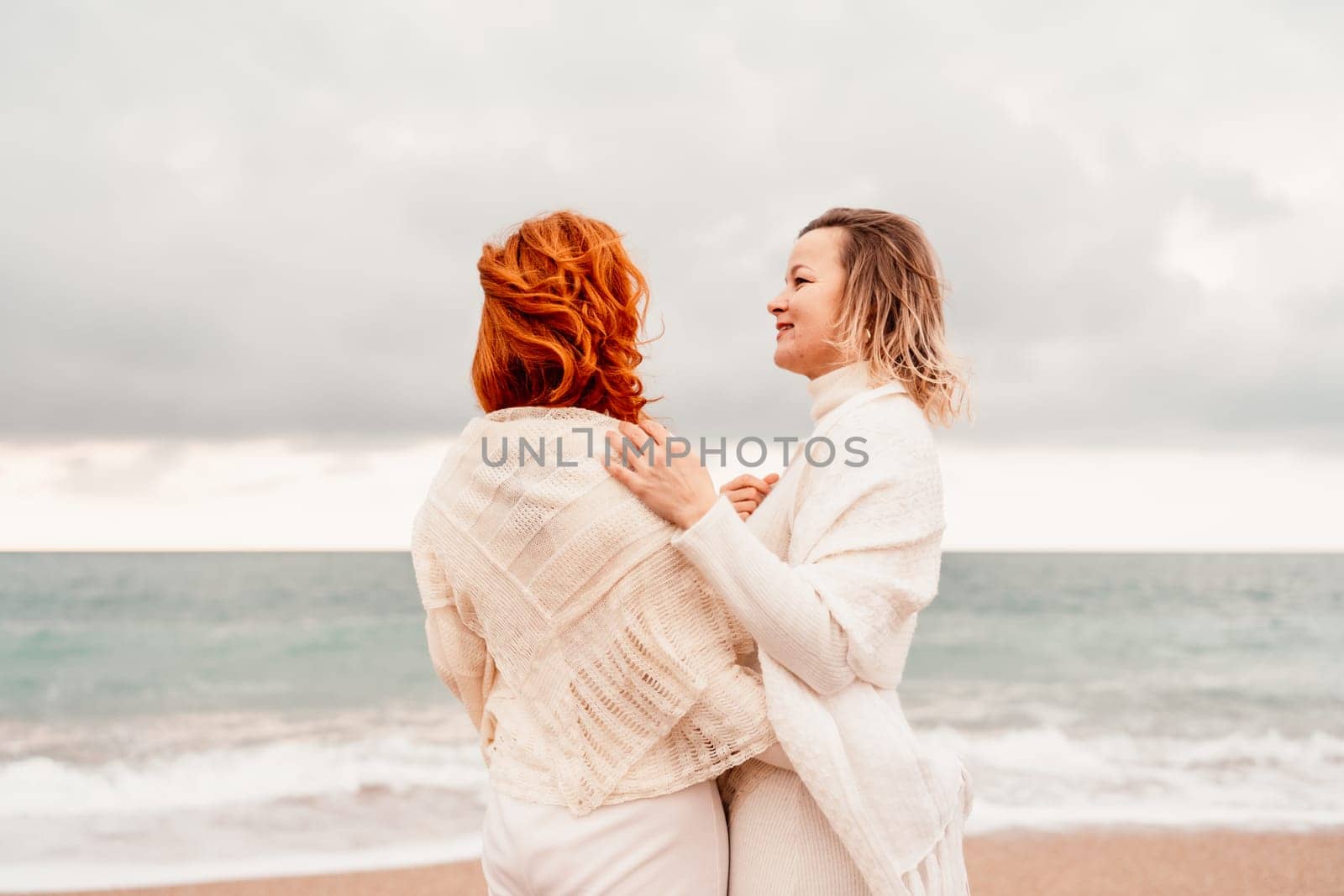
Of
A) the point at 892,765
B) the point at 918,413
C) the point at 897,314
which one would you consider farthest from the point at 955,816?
the point at 897,314

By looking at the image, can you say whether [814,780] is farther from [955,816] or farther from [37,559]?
[37,559]

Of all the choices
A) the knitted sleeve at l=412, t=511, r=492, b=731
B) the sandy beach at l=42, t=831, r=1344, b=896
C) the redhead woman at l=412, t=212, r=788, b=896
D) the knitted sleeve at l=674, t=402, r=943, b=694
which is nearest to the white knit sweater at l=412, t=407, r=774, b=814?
the redhead woman at l=412, t=212, r=788, b=896

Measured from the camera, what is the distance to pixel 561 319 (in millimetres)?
1723

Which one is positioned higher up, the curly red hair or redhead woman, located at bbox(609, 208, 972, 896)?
A: the curly red hair

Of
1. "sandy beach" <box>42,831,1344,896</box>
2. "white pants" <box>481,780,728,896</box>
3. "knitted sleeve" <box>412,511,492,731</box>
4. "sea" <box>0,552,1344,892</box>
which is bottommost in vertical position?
"sea" <box>0,552,1344,892</box>

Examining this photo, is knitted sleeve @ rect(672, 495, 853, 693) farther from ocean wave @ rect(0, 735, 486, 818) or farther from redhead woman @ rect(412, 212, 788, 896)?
ocean wave @ rect(0, 735, 486, 818)

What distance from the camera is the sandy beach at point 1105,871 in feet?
16.0

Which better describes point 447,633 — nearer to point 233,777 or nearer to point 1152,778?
point 233,777

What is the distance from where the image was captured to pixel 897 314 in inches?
76.1

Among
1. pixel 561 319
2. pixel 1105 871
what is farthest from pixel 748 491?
pixel 1105 871

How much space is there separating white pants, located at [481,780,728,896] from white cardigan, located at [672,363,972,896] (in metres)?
0.23

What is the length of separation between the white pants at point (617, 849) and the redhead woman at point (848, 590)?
0.09 metres

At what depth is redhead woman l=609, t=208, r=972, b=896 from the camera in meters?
1.63

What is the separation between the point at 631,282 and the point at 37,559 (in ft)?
99.2
